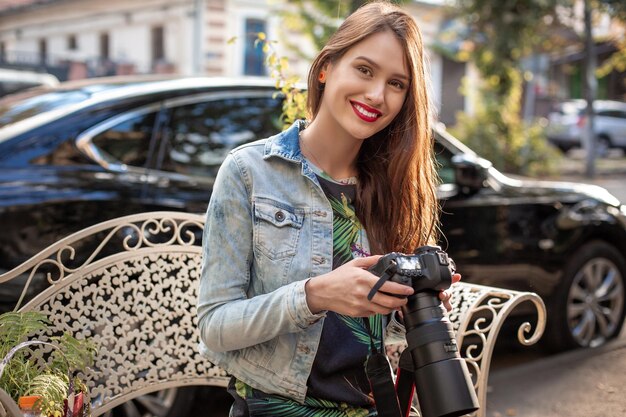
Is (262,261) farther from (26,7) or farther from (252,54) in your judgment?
(26,7)

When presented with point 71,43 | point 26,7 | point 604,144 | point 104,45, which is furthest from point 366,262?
point 26,7

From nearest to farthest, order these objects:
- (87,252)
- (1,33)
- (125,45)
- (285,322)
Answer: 1. (285,322)
2. (87,252)
3. (125,45)
4. (1,33)

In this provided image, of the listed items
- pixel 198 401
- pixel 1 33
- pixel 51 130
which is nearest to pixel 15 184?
pixel 51 130

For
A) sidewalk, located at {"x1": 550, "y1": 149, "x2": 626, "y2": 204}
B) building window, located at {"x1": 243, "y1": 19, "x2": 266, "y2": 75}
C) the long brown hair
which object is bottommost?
sidewalk, located at {"x1": 550, "y1": 149, "x2": 626, "y2": 204}

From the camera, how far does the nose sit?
1893mm

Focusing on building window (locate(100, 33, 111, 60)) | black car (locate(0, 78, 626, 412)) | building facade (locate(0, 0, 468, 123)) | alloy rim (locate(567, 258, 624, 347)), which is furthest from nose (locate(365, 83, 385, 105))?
building window (locate(100, 33, 111, 60))

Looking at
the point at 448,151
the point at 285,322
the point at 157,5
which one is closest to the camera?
the point at 285,322

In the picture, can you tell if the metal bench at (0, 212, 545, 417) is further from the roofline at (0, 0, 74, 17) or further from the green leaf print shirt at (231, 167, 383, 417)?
the roofline at (0, 0, 74, 17)

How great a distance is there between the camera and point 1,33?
3216 centimetres

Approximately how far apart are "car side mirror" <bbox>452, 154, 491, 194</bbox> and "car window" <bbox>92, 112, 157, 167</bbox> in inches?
64.3

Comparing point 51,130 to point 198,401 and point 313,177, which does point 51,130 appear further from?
point 313,177

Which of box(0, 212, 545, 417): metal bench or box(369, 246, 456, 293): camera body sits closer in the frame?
box(369, 246, 456, 293): camera body

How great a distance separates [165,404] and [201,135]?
1405 millimetres

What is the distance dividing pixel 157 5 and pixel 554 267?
20999 mm
